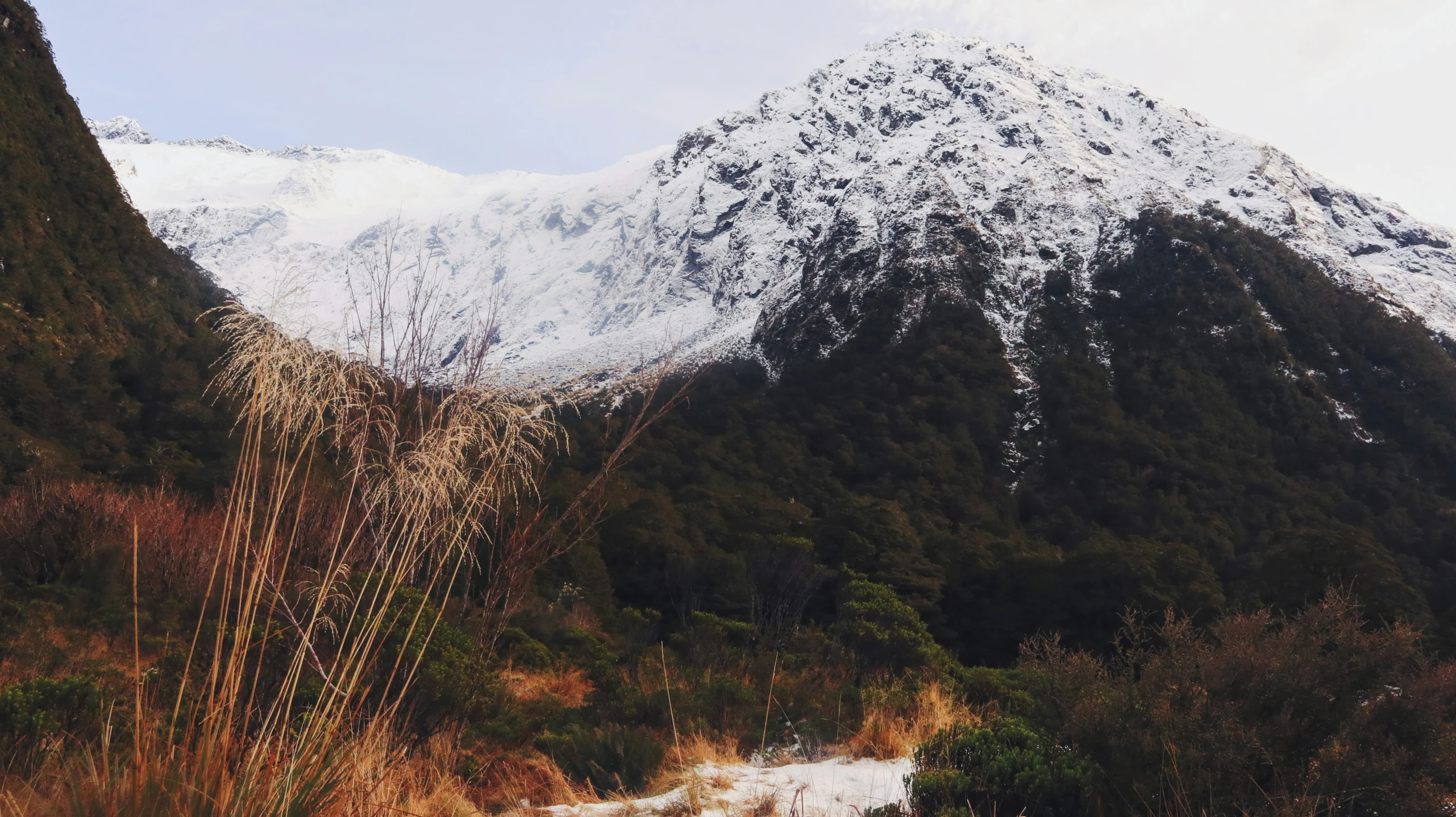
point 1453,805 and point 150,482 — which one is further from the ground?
point 1453,805

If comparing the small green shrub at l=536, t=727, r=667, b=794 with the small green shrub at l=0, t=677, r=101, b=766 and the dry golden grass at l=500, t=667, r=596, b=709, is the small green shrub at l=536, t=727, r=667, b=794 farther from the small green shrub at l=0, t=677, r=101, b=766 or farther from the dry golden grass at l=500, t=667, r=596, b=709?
the small green shrub at l=0, t=677, r=101, b=766

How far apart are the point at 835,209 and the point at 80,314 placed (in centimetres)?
7916

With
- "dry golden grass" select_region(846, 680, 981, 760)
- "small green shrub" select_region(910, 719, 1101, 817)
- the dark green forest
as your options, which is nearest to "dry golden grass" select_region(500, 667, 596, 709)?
the dark green forest

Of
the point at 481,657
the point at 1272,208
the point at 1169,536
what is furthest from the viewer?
the point at 1272,208

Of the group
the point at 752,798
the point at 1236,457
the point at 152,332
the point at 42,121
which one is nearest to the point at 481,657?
the point at 752,798

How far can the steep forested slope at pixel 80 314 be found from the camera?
736 inches

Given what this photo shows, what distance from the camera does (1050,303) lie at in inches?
2488

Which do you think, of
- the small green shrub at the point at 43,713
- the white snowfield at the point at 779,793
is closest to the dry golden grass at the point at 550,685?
the white snowfield at the point at 779,793

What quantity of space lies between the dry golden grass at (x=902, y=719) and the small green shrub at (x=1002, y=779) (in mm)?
728

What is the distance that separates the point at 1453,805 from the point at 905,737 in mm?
2782

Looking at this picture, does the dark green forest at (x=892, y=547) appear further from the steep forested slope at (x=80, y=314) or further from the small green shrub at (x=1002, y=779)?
the steep forested slope at (x=80, y=314)

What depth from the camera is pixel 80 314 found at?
22.4 meters

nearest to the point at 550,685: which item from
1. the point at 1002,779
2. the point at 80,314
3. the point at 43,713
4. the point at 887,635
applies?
the point at 887,635

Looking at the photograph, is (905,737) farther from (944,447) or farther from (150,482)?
(944,447)
